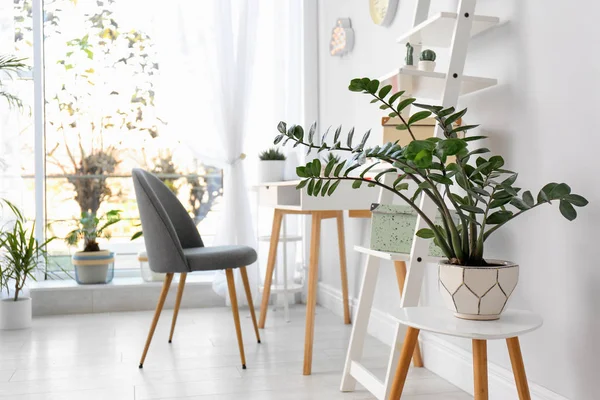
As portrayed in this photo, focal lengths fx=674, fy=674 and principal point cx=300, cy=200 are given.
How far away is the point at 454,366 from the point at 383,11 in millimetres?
1588

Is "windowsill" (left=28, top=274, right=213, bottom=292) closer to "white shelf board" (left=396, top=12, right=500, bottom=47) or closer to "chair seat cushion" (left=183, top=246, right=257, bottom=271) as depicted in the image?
"chair seat cushion" (left=183, top=246, right=257, bottom=271)

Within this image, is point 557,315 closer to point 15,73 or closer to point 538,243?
point 538,243

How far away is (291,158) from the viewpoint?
406 cm

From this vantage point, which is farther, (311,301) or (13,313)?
(13,313)

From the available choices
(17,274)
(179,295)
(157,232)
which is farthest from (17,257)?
(157,232)

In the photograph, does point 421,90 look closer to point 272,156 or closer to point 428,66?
point 428,66

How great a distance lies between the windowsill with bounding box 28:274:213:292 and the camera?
3900 millimetres

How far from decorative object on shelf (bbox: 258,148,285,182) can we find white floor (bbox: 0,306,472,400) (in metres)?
0.78

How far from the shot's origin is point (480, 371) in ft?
5.07

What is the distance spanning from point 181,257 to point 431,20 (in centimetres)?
129

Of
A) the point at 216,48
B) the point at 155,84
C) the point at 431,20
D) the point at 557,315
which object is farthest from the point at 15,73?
the point at 557,315

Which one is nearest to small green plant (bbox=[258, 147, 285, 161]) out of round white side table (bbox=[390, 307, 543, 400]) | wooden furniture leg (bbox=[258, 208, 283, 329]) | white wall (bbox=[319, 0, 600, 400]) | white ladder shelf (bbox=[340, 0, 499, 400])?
wooden furniture leg (bbox=[258, 208, 283, 329])

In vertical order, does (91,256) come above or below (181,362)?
above

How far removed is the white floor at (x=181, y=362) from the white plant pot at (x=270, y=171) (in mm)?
771
